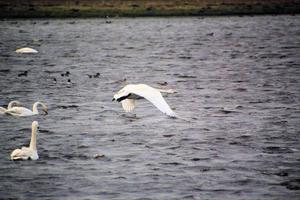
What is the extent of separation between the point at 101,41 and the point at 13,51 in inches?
333

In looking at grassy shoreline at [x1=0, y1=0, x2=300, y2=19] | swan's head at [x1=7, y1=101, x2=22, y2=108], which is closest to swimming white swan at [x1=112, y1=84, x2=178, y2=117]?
swan's head at [x1=7, y1=101, x2=22, y2=108]

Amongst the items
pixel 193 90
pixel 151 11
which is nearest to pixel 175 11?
pixel 151 11

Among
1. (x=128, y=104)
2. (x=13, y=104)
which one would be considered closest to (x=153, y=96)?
(x=128, y=104)

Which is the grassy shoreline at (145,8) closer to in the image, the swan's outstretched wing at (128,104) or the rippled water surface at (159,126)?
the rippled water surface at (159,126)

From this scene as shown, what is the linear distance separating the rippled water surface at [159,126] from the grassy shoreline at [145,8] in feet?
82.2

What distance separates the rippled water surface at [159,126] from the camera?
11547mm

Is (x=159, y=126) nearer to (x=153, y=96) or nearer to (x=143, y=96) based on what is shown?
(x=143, y=96)

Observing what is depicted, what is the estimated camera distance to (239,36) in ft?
145

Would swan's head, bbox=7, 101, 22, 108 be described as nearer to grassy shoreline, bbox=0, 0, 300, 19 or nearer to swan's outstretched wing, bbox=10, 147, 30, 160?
swan's outstretched wing, bbox=10, 147, 30, 160

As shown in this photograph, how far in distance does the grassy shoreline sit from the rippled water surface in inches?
986

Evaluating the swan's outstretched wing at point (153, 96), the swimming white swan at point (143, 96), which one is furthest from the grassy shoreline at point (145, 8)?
the swan's outstretched wing at point (153, 96)

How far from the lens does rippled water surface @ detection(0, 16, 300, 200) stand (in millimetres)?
11547

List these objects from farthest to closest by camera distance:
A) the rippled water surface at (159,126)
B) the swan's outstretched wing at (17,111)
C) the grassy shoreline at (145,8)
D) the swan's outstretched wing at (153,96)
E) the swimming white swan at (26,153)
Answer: the grassy shoreline at (145,8) → the swan's outstretched wing at (17,111) → the swan's outstretched wing at (153,96) → the swimming white swan at (26,153) → the rippled water surface at (159,126)

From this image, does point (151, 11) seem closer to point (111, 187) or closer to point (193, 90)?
point (193, 90)
